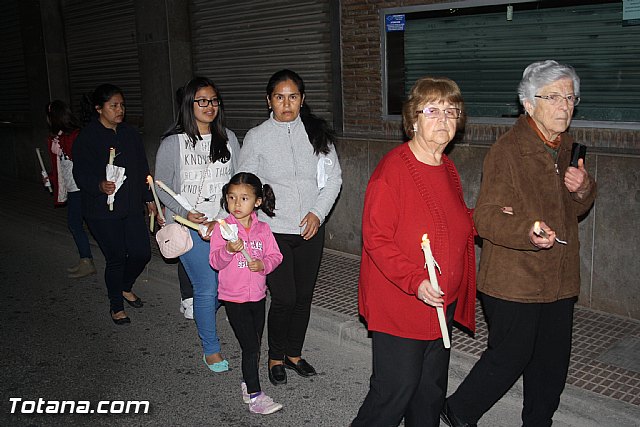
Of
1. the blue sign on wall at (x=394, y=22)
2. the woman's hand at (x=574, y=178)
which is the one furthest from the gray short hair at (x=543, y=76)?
the blue sign on wall at (x=394, y=22)

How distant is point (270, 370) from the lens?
5070mm

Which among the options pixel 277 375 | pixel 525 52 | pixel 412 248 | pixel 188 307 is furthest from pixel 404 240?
pixel 525 52

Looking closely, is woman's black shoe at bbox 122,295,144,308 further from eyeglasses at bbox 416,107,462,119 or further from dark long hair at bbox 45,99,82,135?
eyeglasses at bbox 416,107,462,119

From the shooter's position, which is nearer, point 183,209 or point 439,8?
point 183,209

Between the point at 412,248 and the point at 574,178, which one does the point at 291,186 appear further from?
the point at 574,178

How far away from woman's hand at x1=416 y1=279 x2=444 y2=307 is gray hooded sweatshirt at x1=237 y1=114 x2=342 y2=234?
177 centimetres

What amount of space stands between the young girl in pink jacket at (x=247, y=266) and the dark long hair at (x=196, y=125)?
904 millimetres

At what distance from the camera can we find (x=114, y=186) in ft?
19.9

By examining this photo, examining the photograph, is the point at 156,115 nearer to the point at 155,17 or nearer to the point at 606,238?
the point at 155,17

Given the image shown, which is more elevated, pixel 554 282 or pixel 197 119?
pixel 197 119

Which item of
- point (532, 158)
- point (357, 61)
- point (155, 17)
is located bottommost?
point (532, 158)

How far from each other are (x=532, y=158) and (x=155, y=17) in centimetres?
932

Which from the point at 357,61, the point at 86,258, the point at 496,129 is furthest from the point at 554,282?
the point at 86,258

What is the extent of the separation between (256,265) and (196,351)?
71.1 inches
